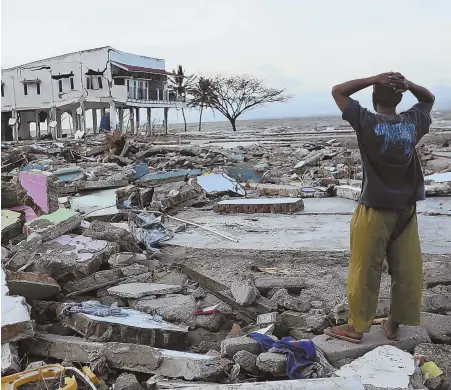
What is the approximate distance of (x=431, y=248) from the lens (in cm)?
546

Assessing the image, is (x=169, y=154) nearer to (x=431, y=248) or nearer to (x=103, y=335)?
(x=431, y=248)

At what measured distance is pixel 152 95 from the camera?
40.0 meters

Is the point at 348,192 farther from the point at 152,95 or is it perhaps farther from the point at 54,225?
the point at 152,95

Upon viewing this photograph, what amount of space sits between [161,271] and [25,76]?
3761 cm

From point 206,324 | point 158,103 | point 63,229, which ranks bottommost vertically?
point 206,324

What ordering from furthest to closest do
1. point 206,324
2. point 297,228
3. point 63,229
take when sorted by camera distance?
point 297,228, point 63,229, point 206,324

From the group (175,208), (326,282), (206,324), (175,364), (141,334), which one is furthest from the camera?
(175,208)

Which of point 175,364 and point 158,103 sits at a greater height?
point 158,103

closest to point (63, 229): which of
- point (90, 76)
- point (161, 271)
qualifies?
point (161, 271)

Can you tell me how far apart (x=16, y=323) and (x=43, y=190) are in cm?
437

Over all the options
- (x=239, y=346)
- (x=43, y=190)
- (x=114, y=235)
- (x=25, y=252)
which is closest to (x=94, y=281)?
(x=25, y=252)

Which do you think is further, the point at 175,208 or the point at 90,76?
the point at 90,76

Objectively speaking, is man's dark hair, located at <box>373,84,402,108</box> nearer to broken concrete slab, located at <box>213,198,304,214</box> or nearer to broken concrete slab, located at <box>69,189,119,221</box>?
broken concrete slab, located at <box>69,189,119,221</box>

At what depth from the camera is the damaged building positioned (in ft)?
117
